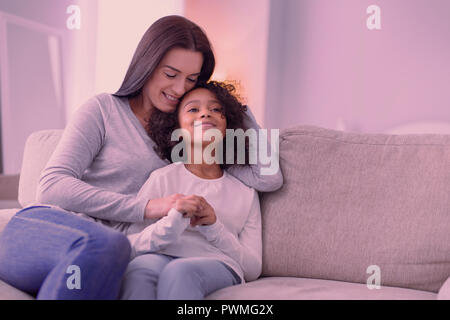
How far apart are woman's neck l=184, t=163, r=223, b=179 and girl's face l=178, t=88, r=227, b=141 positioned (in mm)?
86

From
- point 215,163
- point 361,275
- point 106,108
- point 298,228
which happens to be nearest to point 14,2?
point 106,108

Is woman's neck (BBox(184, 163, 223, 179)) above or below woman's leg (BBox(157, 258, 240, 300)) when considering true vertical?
above

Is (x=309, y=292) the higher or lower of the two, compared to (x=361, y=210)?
lower

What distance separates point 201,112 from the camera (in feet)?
4.70

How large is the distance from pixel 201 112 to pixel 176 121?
10 centimetres

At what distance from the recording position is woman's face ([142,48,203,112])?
147 cm

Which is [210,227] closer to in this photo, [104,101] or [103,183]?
[103,183]

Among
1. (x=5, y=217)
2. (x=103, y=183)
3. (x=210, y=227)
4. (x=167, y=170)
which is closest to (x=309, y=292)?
A: (x=210, y=227)

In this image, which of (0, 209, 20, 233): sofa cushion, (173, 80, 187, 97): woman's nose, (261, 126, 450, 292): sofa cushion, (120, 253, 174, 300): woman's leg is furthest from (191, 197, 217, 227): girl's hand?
(0, 209, 20, 233): sofa cushion

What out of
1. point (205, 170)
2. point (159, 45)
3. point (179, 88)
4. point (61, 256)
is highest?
point (159, 45)

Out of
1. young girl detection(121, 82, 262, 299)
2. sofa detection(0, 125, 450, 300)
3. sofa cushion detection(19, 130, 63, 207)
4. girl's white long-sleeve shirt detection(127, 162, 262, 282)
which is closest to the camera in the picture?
young girl detection(121, 82, 262, 299)

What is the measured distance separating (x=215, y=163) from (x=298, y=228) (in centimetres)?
31

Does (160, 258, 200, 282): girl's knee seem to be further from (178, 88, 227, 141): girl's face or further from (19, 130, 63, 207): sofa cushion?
(19, 130, 63, 207): sofa cushion
